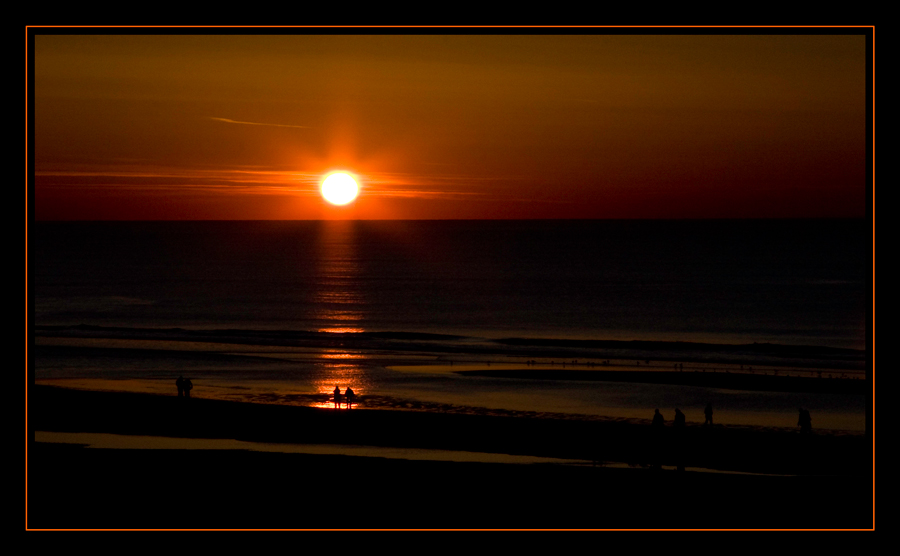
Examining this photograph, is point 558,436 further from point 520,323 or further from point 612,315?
point 612,315

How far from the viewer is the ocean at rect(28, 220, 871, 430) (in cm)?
2958

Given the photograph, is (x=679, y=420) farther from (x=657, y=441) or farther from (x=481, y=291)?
(x=481, y=291)

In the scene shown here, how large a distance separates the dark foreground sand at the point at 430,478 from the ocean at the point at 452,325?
3.60 m

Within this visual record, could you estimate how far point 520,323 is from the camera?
187 feet

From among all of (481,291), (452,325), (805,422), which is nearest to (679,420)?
(805,422)

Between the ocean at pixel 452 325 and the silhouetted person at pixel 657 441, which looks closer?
the silhouetted person at pixel 657 441

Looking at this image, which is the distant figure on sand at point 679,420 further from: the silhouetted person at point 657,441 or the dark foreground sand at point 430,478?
the dark foreground sand at point 430,478

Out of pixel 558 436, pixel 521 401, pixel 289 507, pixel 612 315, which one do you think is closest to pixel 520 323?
pixel 612 315

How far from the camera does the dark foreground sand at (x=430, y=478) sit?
1357 centimetres

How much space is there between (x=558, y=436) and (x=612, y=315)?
135 ft

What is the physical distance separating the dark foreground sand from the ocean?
142 inches

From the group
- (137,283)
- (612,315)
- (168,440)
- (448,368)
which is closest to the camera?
(168,440)

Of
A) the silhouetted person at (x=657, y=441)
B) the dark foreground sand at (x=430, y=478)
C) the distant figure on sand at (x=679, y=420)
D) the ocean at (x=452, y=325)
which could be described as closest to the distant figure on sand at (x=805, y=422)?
the dark foreground sand at (x=430, y=478)
